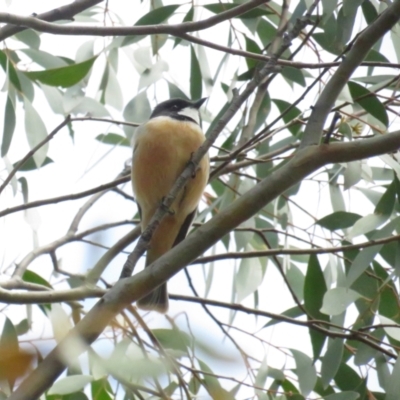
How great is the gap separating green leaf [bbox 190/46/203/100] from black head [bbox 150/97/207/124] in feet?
0.23

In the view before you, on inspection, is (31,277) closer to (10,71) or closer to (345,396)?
(10,71)

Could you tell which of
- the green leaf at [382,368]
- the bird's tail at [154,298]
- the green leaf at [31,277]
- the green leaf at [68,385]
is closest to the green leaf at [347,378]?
the green leaf at [382,368]

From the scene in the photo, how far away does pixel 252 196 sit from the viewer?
154 centimetres

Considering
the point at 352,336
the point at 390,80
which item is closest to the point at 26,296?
the point at 352,336

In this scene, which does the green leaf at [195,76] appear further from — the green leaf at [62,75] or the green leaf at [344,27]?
the green leaf at [344,27]

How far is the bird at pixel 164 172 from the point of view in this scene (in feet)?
8.98

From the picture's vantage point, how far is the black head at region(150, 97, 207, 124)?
300 cm

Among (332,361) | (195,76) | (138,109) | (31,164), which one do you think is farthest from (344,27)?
(31,164)

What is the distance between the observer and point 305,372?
211cm

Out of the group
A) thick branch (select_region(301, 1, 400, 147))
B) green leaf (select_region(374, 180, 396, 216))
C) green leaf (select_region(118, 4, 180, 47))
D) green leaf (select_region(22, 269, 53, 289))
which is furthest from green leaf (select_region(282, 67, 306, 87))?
green leaf (select_region(22, 269, 53, 289))

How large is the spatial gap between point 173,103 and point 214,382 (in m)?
2.19

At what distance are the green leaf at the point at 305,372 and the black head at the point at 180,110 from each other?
48.9 inches

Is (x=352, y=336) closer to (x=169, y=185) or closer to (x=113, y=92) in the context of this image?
(x=169, y=185)

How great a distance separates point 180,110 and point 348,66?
1.52 m
